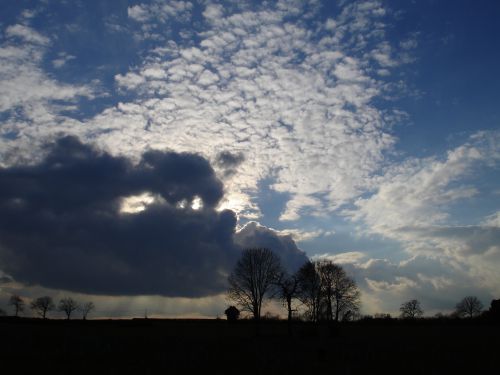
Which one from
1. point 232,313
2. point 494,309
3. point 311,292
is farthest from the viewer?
point 232,313

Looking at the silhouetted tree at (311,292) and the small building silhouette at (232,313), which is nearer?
the silhouetted tree at (311,292)

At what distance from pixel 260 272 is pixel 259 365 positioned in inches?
2182

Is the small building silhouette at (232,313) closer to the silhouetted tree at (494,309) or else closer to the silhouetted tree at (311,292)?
→ the silhouetted tree at (311,292)

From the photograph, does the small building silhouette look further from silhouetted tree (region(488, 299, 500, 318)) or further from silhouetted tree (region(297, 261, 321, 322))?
silhouetted tree (region(488, 299, 500, 318))

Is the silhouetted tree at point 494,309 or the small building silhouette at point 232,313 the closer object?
the silhouetted tree at point 494,309

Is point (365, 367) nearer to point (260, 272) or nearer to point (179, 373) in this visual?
point (179, 373)

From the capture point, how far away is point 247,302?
260ft

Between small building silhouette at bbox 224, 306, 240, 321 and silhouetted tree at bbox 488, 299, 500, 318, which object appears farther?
small building silhouette at bbox 224, 306, 240, 321

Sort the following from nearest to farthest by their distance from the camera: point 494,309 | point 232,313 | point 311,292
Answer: point 311,292 → point 494,309 → point 232,313

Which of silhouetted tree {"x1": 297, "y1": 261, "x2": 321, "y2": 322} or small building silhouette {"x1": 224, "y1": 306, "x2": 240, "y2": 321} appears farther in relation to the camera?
small building silhouette {"x1": 224, "y1": 306, "x2": 240, "y2": 321}

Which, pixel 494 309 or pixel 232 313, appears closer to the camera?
pixel 494 309

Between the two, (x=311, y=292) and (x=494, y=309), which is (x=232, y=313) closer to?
(x=311, y=292)

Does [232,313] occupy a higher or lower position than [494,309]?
lower

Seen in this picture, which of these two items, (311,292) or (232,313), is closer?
(311,292)
